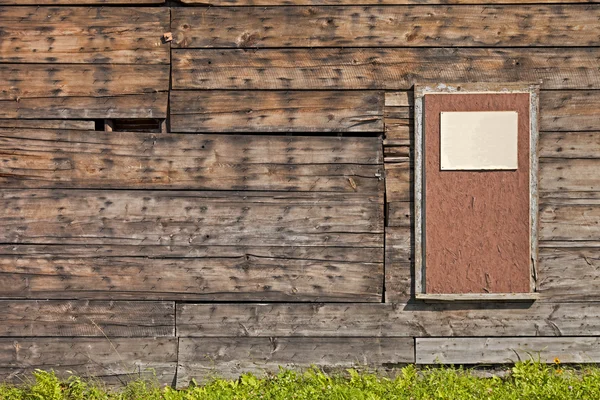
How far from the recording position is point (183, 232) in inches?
201

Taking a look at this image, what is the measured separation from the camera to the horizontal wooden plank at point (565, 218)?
16.7 feet

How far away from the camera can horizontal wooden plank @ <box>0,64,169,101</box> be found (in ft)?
16.6

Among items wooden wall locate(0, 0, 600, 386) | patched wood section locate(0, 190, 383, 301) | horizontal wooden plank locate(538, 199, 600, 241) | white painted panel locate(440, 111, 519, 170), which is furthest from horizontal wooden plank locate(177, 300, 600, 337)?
white painted panel locate(440, 111, 519, 170)

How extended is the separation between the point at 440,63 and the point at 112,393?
12.5 feet

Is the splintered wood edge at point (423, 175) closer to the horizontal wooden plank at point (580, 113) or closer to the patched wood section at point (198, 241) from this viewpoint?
the horizontal wooden plank at point (580, 113)

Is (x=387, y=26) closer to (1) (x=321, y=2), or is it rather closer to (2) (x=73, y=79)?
(1) (x=321, y=2)

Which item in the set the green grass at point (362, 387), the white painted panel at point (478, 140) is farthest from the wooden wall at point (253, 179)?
the white painted panel at point (478, 140)

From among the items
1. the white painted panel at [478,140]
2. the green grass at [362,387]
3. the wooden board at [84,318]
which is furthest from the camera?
the wooden board at [84,318]

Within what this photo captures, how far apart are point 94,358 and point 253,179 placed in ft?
6.50

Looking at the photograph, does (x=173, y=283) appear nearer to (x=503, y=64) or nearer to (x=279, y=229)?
(x=279, y=229)

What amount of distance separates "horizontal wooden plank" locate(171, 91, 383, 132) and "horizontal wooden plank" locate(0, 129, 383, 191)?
0.30 feet

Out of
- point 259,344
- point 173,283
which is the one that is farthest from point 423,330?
point 173,283

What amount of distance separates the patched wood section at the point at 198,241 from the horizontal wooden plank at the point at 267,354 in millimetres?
365

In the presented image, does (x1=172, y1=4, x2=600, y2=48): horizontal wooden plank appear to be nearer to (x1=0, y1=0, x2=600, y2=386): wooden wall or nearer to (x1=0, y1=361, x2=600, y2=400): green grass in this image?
(x1=0, y1=0, x2=600, y2=386): wooden wall
